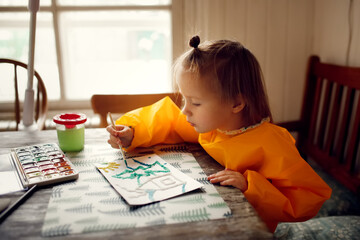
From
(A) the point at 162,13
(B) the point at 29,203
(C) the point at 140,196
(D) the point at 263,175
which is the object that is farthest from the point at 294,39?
(B) the point at 29,203

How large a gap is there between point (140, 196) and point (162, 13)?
146cm

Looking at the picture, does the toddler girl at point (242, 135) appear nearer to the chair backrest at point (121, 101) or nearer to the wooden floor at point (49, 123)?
the chair backrest at point (121, 101)

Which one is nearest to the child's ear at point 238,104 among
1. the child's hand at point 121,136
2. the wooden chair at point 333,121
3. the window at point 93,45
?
the child's hand at point 121,136

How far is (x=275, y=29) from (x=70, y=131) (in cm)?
138

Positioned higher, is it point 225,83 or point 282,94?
point 225,83

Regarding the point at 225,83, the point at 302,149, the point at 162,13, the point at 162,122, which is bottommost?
the point at 302,149

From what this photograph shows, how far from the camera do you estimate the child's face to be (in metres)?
0.80

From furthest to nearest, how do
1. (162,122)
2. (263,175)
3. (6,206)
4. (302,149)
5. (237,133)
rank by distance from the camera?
(302,149) → (162,122) → (237,133) → (263,175) → (6,206)

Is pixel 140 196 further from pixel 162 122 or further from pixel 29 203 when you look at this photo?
pixel 162 122

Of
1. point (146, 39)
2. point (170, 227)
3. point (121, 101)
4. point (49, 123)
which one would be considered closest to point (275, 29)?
point (146, 39)

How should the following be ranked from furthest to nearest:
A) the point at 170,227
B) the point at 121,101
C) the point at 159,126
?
the point at 121,101, the point at 159,126, the point at 170,227

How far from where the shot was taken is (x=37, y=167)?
2.40 feet

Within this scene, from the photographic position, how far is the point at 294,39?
5.96 ft

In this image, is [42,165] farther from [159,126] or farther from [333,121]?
[333,121]
